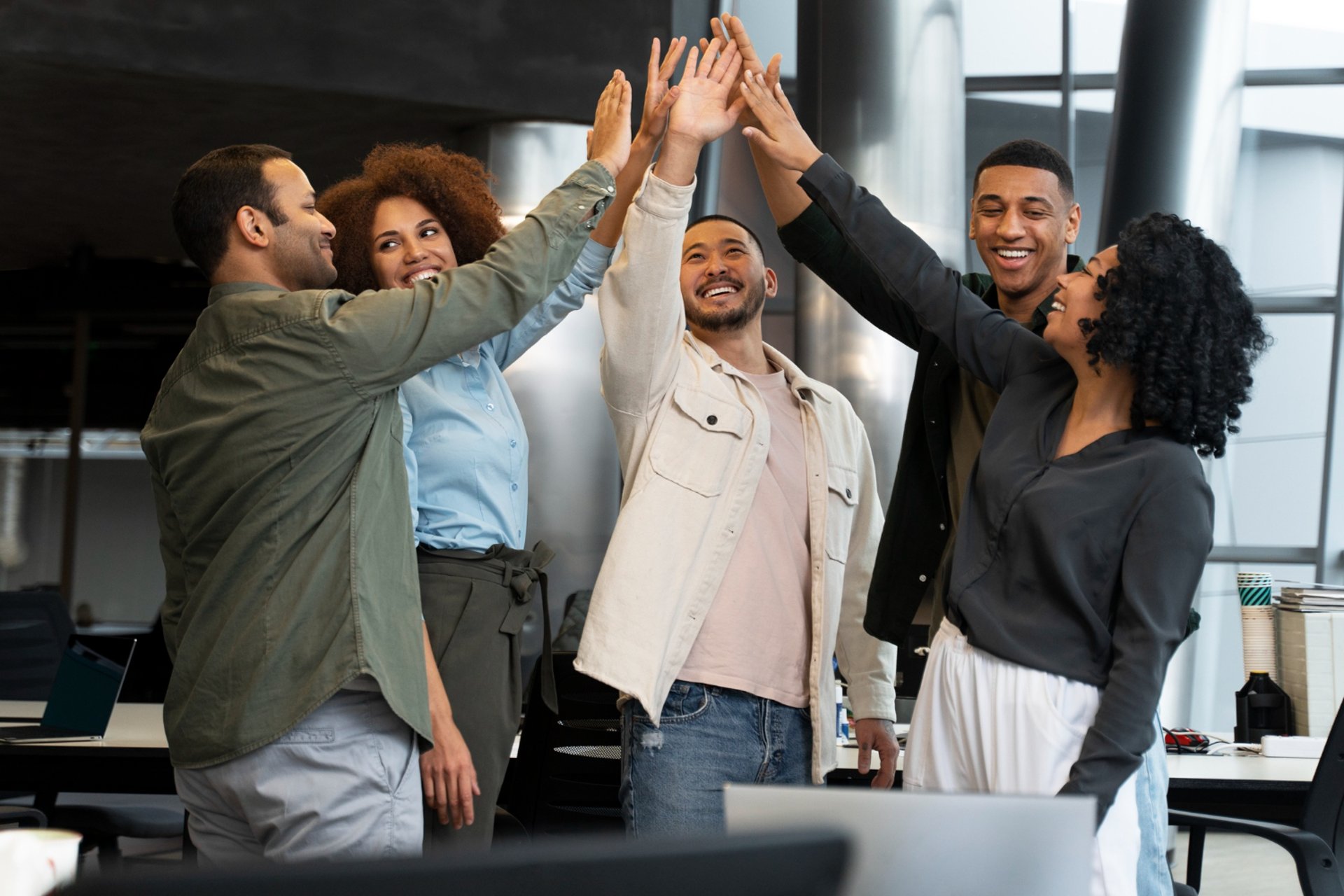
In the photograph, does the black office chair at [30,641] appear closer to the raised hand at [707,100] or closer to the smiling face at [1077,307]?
the raised hand at [707,100]

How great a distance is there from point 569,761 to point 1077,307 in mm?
1723

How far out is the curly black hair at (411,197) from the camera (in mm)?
2158

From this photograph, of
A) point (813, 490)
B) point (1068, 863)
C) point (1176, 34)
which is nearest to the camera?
point (1068, 863)

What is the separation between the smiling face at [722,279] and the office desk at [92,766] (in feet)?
5.01

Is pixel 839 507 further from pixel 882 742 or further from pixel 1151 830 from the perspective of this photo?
pixel 1151 830

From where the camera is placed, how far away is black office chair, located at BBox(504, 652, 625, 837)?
9.71 feet

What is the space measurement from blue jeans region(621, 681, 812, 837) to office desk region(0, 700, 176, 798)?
128cm

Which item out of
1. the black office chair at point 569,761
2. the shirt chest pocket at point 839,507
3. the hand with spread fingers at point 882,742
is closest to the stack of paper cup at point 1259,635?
the hand with spread fingers at point 882,742

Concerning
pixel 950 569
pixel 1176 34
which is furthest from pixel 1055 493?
pixel 1176 34

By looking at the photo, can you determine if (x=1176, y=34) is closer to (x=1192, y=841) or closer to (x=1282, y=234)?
(x=1282, y=234)

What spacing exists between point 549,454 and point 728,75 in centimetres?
389

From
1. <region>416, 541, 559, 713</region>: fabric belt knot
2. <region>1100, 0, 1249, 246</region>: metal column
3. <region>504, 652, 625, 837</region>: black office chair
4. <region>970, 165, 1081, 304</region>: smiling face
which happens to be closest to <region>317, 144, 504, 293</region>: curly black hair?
<region>416, 541, 559, 713</region>: fabric belt knot

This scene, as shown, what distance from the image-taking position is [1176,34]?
6.57 metres

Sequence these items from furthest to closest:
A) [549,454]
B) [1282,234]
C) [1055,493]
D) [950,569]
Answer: [1282,234] → [549,454] → [950,569] → [1055,493]
